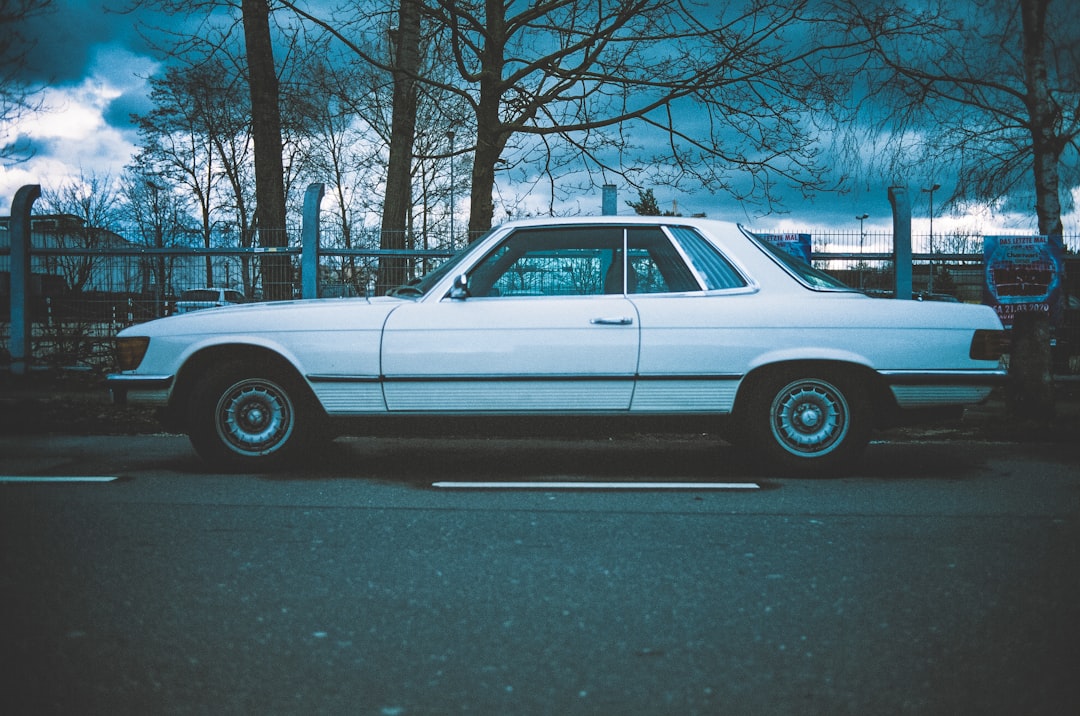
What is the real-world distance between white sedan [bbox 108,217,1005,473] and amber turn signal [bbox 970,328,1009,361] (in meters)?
0.01

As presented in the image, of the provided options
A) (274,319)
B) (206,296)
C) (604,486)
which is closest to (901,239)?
(604,486)

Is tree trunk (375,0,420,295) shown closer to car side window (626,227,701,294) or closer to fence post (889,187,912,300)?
fence post (889,187,912,300)

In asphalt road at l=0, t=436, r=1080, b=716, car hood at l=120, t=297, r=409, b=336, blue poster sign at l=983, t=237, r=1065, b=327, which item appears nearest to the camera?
asphalt road at l=0, t=436, r=1080, b=716

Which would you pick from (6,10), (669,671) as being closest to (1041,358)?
(669,671)

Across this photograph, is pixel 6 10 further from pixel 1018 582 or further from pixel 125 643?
pixel 1018 582

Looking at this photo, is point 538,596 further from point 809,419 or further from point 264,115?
point 264,115

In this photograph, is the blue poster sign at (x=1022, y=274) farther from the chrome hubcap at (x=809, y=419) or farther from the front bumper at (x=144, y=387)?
the front bumper at (x=144, y=387)

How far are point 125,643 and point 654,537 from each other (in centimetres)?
217

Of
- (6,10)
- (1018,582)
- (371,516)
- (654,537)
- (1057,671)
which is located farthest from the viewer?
(6,10)

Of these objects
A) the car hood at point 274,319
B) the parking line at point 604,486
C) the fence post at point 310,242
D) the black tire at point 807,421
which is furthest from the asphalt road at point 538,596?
the fence post at point 310,242

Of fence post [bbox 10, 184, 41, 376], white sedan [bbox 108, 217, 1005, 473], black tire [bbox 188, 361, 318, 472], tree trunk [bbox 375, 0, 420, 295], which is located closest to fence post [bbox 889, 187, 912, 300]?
white sedan [bbox 108, 217, 1005, 473]

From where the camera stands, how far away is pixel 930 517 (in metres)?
4.50

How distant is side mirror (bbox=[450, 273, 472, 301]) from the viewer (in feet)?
18.2

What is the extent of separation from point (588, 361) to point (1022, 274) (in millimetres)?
5875
